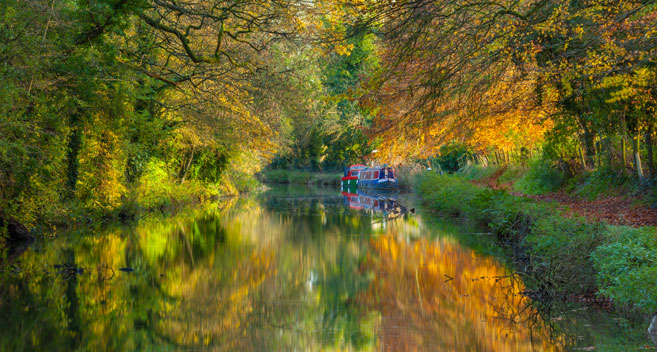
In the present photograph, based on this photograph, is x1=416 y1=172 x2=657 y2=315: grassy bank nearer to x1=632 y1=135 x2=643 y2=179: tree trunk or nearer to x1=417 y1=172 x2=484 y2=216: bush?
x1=632 y1=135 x2=643 y2=179: tree trunk

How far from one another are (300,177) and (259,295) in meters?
49.8

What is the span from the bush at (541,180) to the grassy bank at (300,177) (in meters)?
31.4

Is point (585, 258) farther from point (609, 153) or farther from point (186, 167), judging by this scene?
point (186, 167)

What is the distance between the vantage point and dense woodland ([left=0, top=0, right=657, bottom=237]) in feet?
35.7

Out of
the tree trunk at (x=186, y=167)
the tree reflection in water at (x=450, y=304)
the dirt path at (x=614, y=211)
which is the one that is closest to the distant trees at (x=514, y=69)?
the dirt path at (x=614, y=211)

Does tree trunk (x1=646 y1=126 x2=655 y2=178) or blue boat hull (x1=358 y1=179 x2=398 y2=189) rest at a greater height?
tree trunk (x1=646 y1=126 x2=655 y2=178)

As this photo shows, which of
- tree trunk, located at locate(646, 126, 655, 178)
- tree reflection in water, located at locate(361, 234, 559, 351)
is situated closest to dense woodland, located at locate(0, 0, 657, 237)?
tree trunk, located at locate(646, 126, 655, 178)

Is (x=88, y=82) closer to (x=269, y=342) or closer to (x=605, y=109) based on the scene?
(x=269, y=342)

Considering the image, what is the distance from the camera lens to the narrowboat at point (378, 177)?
1694 inches

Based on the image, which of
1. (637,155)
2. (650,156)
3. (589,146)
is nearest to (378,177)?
(589,146)

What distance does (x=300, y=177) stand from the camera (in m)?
60.6

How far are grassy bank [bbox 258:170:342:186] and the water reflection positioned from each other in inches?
1551

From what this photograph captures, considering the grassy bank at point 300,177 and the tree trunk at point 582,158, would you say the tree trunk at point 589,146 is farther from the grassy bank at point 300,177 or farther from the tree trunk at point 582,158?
the grassy bank at point 300,177

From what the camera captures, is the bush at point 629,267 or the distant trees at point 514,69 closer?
the bush at point 629,267
